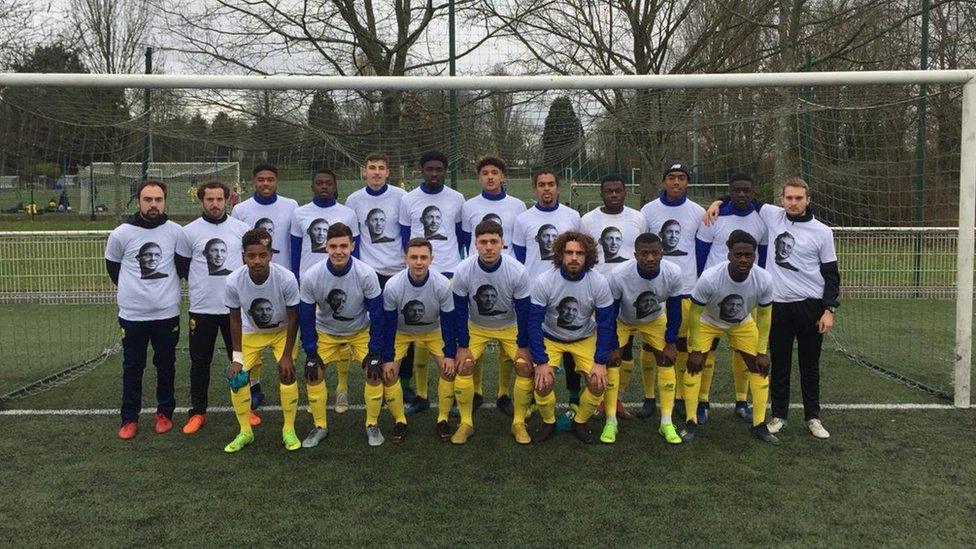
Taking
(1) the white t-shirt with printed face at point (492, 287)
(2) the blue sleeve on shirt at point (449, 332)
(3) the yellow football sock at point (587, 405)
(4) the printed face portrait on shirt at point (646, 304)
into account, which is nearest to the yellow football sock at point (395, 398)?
(2) the blue sleeve on shirt at point (449, 332)

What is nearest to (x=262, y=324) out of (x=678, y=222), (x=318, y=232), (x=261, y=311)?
(x=261, y=311)

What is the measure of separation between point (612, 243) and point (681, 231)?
583 millimetres

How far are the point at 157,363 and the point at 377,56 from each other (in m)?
8.41

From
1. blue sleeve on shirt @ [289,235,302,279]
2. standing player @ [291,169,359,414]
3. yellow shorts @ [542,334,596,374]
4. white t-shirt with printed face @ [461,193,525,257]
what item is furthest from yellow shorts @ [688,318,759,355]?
blue sleeve on shirt @ [289,235,302,279]

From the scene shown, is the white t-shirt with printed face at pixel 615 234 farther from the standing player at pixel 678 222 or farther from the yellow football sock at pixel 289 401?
the yellow football sock at pixel 289 401

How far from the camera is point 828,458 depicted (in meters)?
4.26

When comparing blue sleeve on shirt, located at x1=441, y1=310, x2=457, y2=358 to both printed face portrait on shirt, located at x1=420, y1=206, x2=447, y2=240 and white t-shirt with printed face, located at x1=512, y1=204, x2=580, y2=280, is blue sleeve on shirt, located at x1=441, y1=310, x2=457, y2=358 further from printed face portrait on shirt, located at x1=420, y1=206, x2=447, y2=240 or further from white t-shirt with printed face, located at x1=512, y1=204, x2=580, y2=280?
printed face portrait on shirt, located at x1=420, y1=206, x2=447, y2=240

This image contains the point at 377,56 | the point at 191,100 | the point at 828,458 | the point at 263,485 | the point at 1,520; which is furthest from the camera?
the point at 377,56

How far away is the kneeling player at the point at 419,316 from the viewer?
4543 mm

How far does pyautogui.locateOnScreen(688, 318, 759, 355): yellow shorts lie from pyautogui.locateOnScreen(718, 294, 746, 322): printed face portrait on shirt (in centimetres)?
10

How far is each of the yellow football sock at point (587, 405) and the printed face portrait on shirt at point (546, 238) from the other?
118 centimetres

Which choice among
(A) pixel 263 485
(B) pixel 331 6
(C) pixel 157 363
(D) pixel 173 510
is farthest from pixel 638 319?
(B) pixel 331 6

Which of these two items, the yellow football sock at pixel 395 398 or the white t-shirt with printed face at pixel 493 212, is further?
the white t-shirt with printed face at pixel 493 212

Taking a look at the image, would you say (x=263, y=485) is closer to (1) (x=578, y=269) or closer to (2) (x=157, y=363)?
(2) (x=157, y=363)
